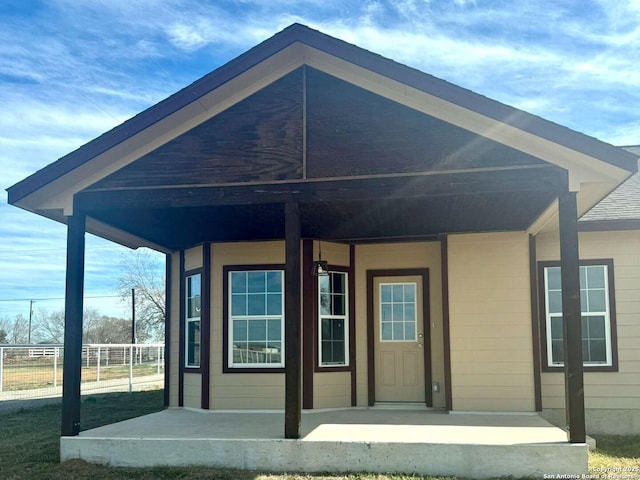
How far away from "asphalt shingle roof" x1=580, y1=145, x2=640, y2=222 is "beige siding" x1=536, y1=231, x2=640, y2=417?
0.29m

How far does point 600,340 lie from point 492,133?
13.9 feet

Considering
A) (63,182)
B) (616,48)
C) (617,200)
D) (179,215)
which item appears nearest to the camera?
(63,182)

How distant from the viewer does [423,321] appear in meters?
10.3

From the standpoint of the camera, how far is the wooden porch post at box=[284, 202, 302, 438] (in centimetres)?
705

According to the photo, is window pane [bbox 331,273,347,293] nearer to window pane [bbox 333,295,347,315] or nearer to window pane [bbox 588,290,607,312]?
window pane [bbox 333,295,347,315]

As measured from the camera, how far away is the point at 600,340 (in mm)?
9633

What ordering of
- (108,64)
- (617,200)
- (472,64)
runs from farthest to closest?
1. (108,64)
2. (472,64)
3. (617,200)

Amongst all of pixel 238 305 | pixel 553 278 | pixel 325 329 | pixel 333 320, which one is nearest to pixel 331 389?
pixel 325 329

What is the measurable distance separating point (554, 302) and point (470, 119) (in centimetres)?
391

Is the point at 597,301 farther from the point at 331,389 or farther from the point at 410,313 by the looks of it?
the point at 331,389

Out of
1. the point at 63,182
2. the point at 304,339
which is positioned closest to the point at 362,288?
the point at 304,339

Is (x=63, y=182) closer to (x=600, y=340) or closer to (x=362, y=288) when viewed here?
(x=362, y=288)

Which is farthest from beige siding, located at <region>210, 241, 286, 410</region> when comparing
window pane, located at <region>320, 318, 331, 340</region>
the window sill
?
the window sill

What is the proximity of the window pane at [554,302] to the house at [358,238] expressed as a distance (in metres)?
0.03
